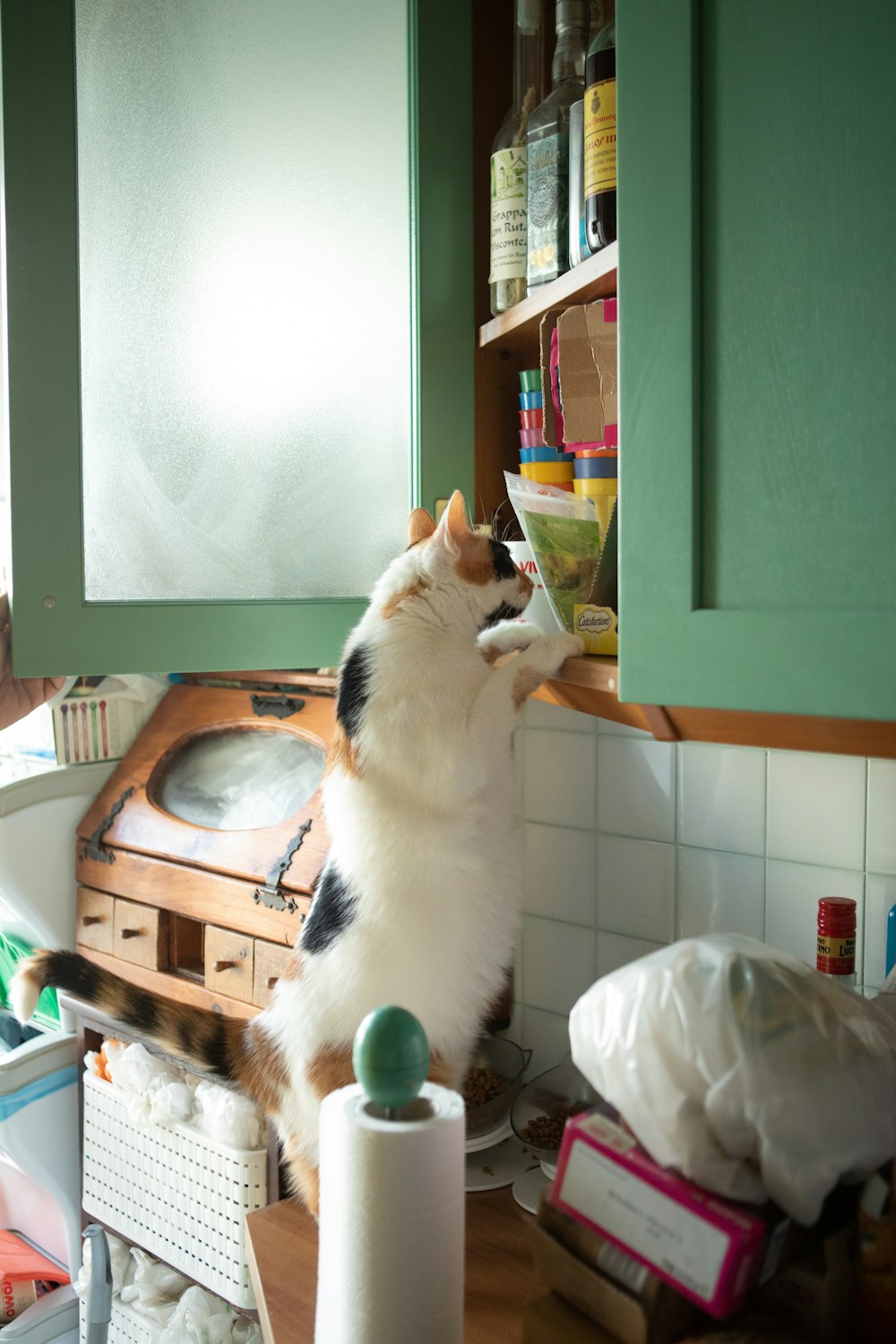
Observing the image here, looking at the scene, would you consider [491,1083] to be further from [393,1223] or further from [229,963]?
[393,1223]

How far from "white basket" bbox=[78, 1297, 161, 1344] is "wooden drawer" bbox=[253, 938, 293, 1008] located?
21.9 inches

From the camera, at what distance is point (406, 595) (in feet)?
3.81

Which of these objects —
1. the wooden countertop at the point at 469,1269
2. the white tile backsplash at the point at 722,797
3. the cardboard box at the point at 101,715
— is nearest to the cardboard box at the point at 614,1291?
the wooden countertop at the point at 469,1269

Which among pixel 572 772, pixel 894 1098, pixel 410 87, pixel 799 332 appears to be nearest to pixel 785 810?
pixel 572 772

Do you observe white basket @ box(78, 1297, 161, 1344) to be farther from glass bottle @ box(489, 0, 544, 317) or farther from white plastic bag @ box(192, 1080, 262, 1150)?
glass bottle @ box(489, 0, 544, 317)

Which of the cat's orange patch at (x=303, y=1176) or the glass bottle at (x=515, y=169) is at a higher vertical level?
the glass bottle at (x=515, y=169)

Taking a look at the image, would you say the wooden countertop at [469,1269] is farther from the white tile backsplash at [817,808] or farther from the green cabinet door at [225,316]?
the green cabinet door at [225,316]

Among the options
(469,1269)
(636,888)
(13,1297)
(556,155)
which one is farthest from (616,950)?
(13,1297)

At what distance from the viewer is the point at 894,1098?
2.29 feet

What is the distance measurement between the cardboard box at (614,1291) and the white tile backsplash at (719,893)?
0.55 m

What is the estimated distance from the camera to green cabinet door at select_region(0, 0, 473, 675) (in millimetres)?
994

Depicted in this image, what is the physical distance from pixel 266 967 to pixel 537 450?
2.64ft

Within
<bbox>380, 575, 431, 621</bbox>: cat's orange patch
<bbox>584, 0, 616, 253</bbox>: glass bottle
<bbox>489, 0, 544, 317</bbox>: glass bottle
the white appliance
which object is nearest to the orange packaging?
the white appliance

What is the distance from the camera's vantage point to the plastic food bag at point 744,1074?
648 millimetres
